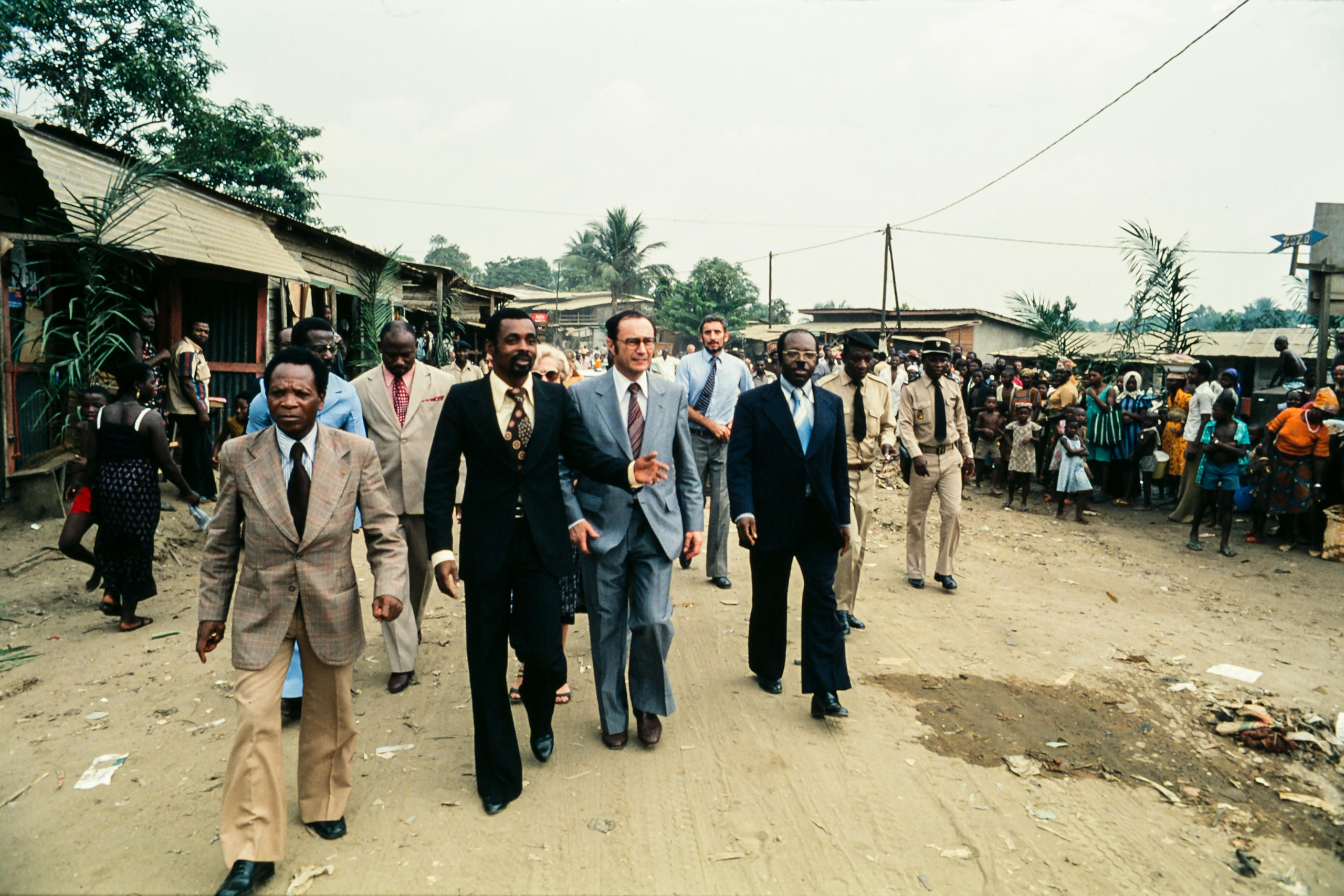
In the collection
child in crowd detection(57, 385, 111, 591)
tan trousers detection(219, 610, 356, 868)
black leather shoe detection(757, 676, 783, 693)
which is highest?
child in crowd detection(57, 385, 111, 591)

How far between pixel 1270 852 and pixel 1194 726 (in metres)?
1.29

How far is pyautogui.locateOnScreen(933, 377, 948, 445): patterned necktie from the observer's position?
706cm

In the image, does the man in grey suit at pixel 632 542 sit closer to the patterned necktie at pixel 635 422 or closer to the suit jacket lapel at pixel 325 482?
the patterned necktie at pixel 635 422

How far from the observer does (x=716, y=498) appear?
732 cm

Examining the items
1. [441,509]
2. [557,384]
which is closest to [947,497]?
[557,384]

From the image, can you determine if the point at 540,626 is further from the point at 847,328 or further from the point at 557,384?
the point at 847,328

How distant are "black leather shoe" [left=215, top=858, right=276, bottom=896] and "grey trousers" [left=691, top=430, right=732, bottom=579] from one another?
4.51 metres

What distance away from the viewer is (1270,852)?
11.5 feet

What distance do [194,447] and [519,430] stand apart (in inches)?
276

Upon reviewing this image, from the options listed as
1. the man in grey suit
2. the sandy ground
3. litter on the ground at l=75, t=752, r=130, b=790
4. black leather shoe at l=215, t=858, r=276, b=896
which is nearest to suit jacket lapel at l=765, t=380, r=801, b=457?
the man in grey suit

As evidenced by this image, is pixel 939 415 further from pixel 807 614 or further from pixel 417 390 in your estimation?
pixel 417 390

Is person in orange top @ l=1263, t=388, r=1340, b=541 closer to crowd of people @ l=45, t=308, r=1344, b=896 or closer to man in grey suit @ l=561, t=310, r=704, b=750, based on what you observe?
crowd of people @ l=45, t=308, r=1344, b=896

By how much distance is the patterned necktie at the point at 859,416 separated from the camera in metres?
6.09

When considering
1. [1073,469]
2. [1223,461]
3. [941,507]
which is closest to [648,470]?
[941,507]
